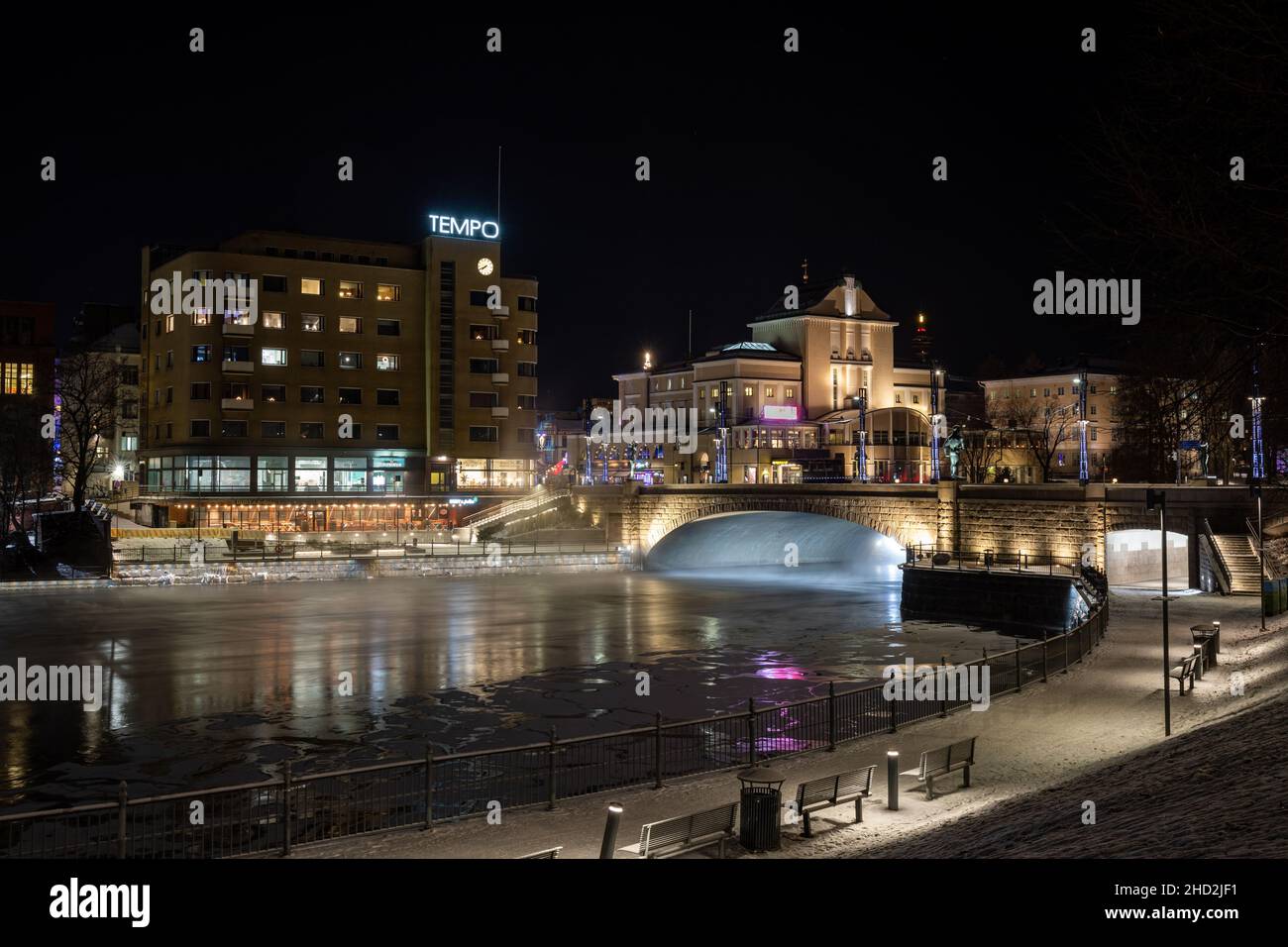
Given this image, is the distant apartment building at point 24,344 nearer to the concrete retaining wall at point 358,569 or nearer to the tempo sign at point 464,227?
the tempo sign at point 464,227

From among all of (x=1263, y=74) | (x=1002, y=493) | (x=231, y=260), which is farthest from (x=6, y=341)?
(x=1263, y=74)

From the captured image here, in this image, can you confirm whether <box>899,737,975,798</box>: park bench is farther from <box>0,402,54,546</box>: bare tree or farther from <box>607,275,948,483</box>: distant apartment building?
<box>607,275,948,483</box>: distant apartment building

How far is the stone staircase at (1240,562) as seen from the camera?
148ft

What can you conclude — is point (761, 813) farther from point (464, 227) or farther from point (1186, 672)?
point (464, 227)

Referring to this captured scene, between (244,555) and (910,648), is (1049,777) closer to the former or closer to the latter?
(910,648)

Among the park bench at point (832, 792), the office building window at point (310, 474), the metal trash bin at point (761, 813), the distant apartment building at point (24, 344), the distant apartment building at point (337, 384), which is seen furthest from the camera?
the distant apartment building at point (24, 344)

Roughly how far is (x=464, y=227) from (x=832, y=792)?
91.0m

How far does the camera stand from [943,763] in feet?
61.3

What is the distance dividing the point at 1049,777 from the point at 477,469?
87.7 metres

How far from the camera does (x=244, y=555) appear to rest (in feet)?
250

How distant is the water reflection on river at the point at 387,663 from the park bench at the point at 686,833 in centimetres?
804

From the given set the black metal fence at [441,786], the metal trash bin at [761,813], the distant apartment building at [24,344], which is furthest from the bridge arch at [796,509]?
the distant apartment building at [24,344]

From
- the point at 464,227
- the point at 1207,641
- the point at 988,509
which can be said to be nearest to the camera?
the point at 1207,641

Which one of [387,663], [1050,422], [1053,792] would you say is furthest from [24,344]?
[1053,792]
